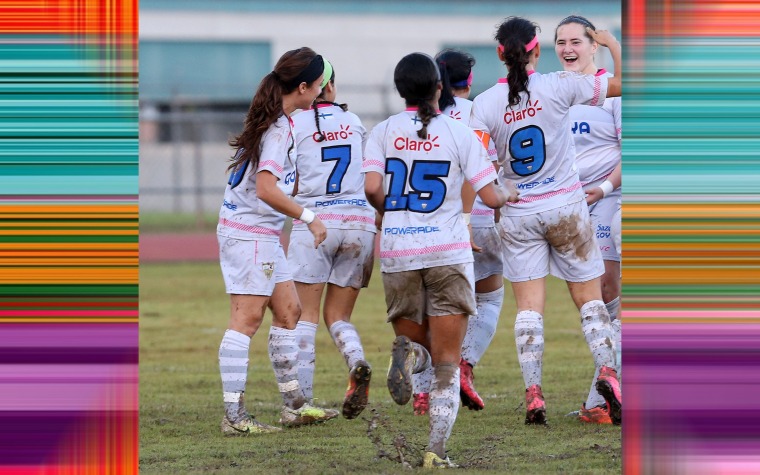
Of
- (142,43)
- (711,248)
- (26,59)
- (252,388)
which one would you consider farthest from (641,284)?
(142,43)

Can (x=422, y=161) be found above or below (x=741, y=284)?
above

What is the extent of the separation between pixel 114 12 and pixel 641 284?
227 cm

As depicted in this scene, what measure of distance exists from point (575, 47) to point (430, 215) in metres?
2.21

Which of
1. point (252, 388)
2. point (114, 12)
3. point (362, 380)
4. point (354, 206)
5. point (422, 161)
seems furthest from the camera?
point (252, 388)

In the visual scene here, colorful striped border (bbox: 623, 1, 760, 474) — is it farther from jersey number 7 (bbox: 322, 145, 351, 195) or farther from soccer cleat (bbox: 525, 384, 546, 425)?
jersey number 7 (bbox: 322, 145, 351, 195)

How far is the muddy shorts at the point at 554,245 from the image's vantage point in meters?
6.76

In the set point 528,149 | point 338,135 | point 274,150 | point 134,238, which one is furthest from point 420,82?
point 338,135

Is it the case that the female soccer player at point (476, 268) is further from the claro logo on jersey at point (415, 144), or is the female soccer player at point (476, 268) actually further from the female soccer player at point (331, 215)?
the claro logo on jersey at point (415, 144)

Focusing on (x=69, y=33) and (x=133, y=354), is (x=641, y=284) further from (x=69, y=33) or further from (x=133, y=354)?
(x=69, y=33)

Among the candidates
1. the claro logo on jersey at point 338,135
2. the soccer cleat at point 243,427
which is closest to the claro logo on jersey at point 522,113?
the claro logo on jersey at point 338,135

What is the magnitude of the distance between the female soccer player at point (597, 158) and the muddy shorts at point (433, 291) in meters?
1.75

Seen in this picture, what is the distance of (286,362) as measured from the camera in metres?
7.03

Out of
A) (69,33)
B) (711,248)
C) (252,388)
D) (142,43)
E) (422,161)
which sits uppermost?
(142,43)

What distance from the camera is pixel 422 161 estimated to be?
558cm
